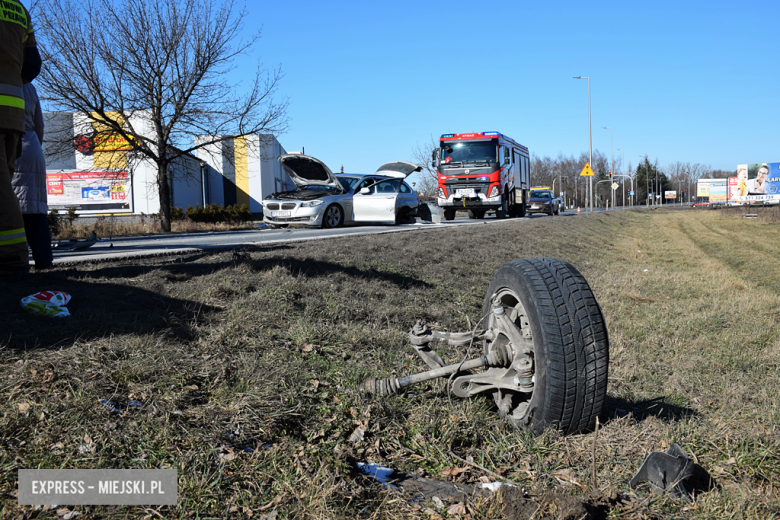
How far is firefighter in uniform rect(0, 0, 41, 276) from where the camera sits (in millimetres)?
4027

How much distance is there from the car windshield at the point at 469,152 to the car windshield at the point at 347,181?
25.8ft

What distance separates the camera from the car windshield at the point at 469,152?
22703 mm

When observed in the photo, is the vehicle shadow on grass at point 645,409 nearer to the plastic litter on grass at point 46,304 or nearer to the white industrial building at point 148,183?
the plastic litter on grass at point 46,304

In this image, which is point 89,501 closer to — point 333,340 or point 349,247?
point 333,340

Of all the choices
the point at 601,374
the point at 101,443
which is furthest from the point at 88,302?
the point at 601,374

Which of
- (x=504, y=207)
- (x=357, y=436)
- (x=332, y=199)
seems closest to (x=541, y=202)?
(x=504, y=207)

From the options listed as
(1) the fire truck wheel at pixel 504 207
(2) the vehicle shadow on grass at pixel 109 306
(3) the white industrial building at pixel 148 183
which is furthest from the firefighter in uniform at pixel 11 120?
(1) the fire truck wheel at pixel 504 207

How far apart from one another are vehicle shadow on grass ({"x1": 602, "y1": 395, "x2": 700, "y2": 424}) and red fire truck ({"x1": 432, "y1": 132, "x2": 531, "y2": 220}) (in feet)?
65.6

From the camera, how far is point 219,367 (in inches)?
125

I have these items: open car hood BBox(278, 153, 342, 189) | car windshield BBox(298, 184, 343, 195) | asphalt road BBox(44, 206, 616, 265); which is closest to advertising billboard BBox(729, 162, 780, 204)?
car windshield BBox(298, 184, 343, 195)

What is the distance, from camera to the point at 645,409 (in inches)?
128

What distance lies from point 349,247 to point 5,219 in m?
4.79

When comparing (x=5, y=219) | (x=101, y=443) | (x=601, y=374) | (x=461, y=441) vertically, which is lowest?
(x=461, y=441)

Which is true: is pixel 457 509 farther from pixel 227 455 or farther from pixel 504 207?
pixel 504 207
